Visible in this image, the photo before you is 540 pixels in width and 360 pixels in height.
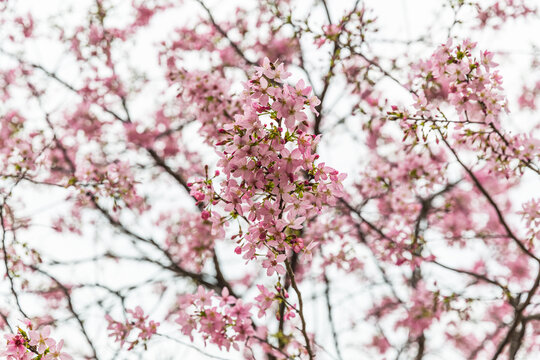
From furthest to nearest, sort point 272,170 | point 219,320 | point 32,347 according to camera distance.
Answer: point 219,320, point 32,347, point 272,170

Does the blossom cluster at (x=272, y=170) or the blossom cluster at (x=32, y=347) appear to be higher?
the blossom cluster at (x=272, y=170)

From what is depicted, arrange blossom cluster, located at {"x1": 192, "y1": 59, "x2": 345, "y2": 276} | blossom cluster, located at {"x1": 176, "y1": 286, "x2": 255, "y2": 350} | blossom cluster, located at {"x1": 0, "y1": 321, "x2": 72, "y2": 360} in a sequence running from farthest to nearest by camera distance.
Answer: blossom cluster, located at {"x1": 176, "y1": 286, "x2": 255, "y2": 350}
blossom cluster, located at {"x1": 0, "y1": 321, "x2": 72, "y2": 360}
blossom cluster, located at {"x1": 192, "y1": 59, "x2": 345, "y2": 276}

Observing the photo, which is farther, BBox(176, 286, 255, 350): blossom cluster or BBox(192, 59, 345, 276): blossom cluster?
BBox(176, 286, 255, 350): blossom cluster

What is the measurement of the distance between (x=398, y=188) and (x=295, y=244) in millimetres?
2816

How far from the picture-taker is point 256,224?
84.5 inches

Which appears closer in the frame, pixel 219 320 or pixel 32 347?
pixel 32 347

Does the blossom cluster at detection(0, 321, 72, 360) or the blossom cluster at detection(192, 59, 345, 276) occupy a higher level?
the blossom cluster at detection(192, 59, 345, 276)

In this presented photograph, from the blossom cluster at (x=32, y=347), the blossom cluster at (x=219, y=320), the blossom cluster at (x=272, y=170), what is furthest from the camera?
the blossom cluster at (x=219, y=320)

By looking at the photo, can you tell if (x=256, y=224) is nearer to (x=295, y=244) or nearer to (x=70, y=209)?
(x=295, y=244)

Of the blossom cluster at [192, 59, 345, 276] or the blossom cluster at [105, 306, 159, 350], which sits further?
the blossom cluster at [105, 306, 159, 350]

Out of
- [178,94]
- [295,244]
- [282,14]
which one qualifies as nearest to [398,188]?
[282,14]

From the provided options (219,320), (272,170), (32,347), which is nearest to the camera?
(272,170)

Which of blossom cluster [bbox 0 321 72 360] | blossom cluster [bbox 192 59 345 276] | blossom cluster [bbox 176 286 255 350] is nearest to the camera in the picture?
blossom cluster [bbox 192 59 345 276]

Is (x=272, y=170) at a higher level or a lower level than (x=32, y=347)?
higher
